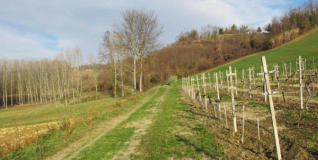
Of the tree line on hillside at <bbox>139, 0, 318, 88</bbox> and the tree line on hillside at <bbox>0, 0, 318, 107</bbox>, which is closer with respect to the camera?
the tree line on hillside at <bbox>0, 0, 318, 107</bbox>

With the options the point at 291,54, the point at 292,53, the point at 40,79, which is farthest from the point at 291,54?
the point at 40,79

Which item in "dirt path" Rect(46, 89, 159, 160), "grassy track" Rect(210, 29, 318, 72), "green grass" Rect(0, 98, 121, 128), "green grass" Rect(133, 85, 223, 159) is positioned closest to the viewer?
"green grass" Rect(133, 85, 223, 159)

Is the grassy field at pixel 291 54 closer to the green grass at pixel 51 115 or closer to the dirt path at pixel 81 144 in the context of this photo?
the green grass at pixel 51 115

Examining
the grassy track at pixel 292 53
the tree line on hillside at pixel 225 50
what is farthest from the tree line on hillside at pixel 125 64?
the grassy track at pixel 292 53

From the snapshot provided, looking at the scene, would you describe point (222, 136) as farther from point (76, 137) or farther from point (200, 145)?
point (76, 137)

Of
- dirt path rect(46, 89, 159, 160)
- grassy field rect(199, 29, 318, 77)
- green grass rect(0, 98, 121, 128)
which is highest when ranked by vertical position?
grassy field rect(199, 29, 318, 77)

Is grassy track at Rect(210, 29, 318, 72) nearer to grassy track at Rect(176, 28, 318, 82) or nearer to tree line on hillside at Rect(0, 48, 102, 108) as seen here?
grassy track at Rect(176, 28, 318, 82)

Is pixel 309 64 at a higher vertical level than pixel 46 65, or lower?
lower

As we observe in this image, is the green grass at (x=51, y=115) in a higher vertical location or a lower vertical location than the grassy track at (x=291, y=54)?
lower

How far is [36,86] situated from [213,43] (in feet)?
262

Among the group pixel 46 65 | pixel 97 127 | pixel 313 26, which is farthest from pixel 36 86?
pixel 313 26

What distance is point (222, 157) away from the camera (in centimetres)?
498

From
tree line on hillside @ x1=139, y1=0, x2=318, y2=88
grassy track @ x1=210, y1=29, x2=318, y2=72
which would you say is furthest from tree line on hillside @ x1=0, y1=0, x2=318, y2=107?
grassy track @ x1=210, y1=29, x2=318, y2=72

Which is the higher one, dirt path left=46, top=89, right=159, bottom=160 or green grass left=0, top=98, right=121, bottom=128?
dirt path left=46, top=89, right=159, bottom=160
